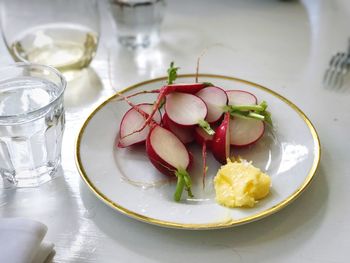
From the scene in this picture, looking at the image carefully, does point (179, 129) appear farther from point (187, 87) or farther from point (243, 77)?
point (243, 77)

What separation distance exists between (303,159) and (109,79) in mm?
345

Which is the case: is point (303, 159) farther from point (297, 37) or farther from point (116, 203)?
point (297, 37)

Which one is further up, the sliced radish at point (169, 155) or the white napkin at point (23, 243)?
the sliced radish at point (169, 155)

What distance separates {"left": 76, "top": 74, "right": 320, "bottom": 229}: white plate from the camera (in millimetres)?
470

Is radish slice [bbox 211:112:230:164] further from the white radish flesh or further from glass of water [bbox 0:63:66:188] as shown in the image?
glass of water [bbox 0:63:66:188]

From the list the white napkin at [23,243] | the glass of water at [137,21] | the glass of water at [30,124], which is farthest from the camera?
the glass of water at [137,21]

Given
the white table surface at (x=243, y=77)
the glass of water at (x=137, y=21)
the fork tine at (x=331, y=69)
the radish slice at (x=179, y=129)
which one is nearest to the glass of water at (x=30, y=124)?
the white table surface at (x=243, y=77)

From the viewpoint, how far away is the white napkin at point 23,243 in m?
0.41

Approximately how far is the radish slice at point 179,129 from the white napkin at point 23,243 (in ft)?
0.63

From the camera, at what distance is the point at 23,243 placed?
1.38ft

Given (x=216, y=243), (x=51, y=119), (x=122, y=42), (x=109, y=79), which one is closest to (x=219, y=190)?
(x=216, y=243)

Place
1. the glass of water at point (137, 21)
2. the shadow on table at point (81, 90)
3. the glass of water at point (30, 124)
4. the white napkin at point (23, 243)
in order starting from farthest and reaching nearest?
1. the glass of water at point (137, 21)
2. the shadow on table at point (81, 90)
3. the glass of water at point (30, 124)
4. the white napkin at point (23, 243)

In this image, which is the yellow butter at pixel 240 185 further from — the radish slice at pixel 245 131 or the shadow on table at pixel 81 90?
the shadow on table at pixel 81 90

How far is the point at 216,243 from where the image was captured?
471 mm
